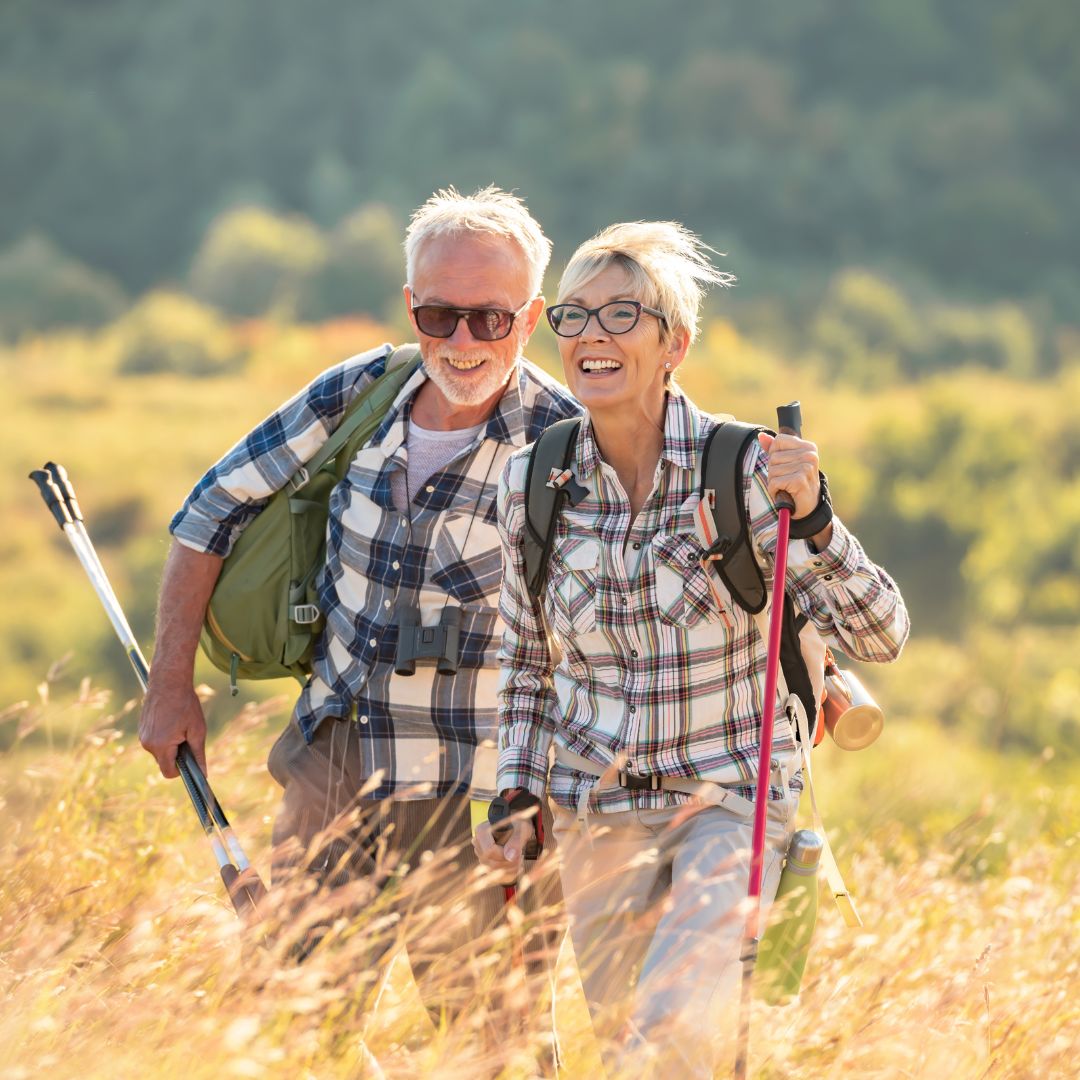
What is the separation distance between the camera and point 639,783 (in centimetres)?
341

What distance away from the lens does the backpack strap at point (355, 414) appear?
428cm

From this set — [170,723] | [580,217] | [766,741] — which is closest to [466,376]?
[170,723]

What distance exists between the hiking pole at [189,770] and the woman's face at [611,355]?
1354 millimetres

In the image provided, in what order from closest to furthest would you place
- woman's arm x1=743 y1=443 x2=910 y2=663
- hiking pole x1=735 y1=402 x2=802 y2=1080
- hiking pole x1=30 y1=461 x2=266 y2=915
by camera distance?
hiking pole x1=735 y1=402 x2=802 y2=1080 → woman's arm x1=743 y1=443 x2=910 y2=663 → hiking pole x1=30 y1=461 x2=266 y2=915

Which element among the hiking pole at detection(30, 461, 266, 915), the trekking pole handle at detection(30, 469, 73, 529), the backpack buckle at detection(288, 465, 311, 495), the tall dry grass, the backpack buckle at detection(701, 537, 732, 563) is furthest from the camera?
the trekking pole handle at detection(30, 469, 73, 529)

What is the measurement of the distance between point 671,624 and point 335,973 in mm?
969

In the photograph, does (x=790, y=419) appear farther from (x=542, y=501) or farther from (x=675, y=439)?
(x=542, y=501)

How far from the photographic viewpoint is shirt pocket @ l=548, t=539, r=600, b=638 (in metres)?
3.45

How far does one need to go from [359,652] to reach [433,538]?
1.15 ft

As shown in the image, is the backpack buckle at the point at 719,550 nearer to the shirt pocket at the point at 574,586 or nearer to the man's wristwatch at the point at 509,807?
the shirt pocket at the point at 574,586

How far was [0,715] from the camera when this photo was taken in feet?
15.2

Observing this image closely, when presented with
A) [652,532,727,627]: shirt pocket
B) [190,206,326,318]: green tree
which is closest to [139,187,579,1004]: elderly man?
[652,532,727,627]: shirt pocket

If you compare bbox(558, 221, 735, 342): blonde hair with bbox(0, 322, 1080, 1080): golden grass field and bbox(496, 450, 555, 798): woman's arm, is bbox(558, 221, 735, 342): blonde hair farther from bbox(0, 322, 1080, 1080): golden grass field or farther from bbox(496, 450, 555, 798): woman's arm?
bbox(0, 322, 1080, 1080): golden grass field

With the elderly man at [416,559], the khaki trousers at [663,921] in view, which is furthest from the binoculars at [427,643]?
the khaki trousers at [663,921]
